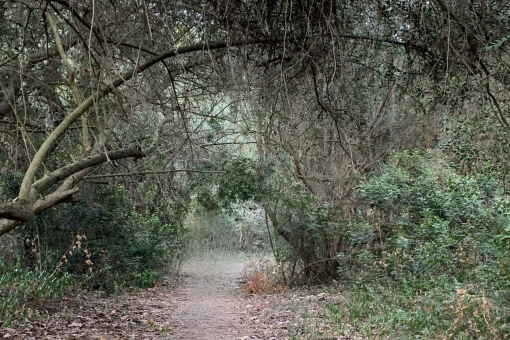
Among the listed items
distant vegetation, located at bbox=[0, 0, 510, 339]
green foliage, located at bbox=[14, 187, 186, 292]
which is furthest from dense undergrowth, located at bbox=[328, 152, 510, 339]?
green foliage, located at bbox=[14, 187, 186, 292]

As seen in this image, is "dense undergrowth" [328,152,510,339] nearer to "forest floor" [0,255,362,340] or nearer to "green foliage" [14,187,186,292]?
"forest floor" [0,255,362,340]

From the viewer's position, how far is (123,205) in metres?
12.0

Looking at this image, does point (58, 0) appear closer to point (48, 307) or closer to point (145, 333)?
point (145, 333)

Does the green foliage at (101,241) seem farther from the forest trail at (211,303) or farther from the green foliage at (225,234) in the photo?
the green foliage at (225,234)

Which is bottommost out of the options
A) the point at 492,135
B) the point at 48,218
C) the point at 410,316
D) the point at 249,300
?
the point at 249,300

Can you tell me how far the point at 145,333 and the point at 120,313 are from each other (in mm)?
1677

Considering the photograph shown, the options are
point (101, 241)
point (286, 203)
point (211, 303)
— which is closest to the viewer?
point (211, 303)

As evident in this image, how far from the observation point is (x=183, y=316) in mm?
9031

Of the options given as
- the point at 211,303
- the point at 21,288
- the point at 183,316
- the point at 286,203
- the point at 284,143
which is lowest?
the point at 211,303

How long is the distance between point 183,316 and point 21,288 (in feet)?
10.2

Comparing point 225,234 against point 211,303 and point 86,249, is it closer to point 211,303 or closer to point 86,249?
point 211,303

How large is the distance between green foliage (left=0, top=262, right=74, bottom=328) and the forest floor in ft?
0.71

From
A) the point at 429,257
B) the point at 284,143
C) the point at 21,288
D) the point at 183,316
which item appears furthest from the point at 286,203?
the point at 21,288

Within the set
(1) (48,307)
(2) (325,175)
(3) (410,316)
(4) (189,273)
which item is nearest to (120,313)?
(1) (48,307)
